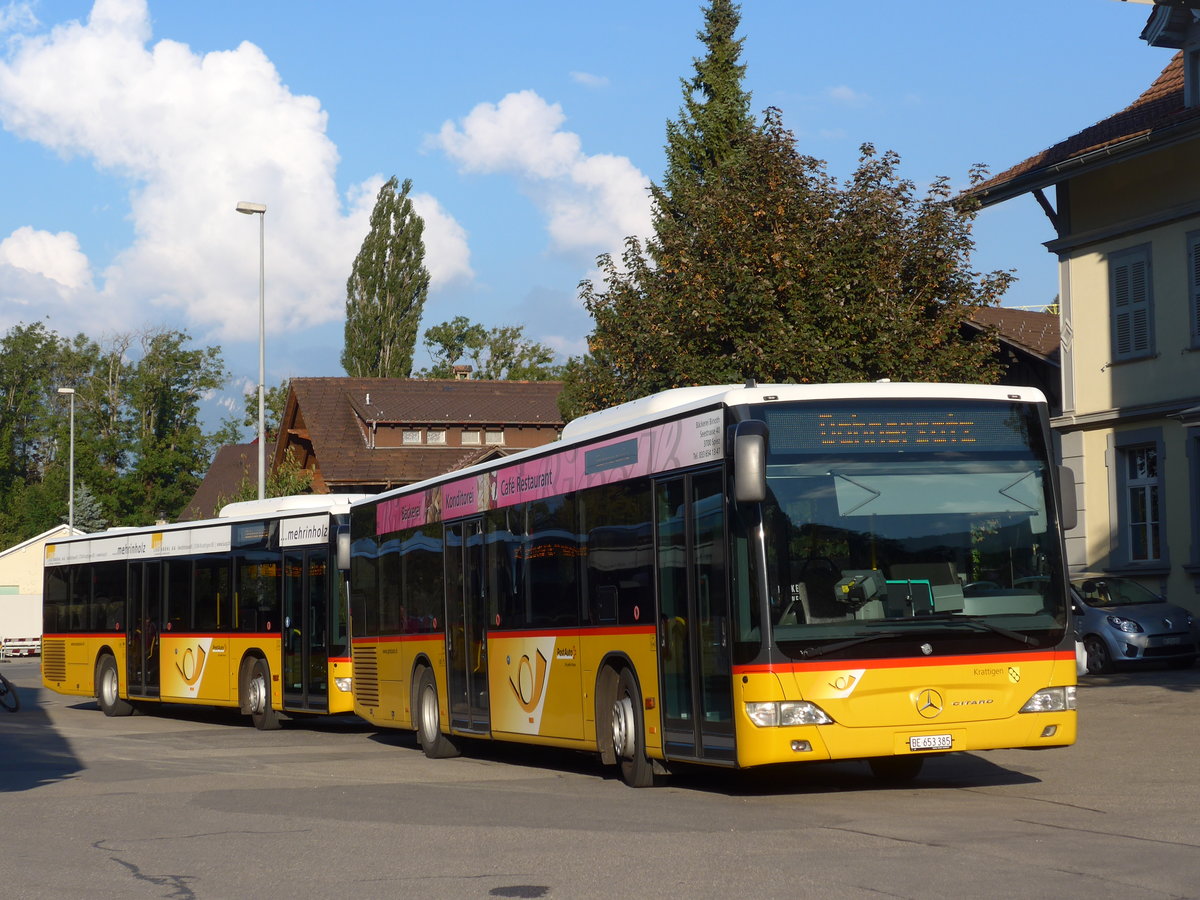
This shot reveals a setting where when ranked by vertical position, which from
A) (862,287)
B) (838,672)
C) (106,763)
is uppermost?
(862,287)

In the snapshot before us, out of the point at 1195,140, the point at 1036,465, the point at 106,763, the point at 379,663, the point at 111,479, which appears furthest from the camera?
the point at 111,479

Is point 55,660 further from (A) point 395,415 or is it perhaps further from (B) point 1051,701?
(A) point 395,415

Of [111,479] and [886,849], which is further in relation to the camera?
[111,479]

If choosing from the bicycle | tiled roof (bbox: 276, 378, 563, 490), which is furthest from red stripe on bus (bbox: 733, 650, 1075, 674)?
tiled roof (bbox: 276, 378, 563, 490)

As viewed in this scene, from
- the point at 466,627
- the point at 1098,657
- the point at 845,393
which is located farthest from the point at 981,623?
the point at 1098,657

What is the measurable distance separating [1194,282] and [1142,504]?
4.02 m

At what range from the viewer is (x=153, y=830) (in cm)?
1172

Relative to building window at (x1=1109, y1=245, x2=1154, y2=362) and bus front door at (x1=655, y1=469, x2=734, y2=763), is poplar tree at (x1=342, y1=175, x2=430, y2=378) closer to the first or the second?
building window at (x1=1109, y1=245, x2=1154, y2=362)

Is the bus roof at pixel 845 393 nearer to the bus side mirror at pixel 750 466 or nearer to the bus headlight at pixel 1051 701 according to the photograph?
the bus side mirror at pixel 750 466

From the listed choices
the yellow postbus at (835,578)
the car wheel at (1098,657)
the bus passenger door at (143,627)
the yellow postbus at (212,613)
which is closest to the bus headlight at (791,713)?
the yellow postbus at (835,578)

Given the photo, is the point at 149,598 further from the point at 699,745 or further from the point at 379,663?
the point at 699,745

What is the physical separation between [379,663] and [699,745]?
8156mm

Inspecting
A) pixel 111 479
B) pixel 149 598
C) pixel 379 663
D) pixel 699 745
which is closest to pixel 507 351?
pixel 111 479

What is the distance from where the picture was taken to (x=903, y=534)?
12172 millimetres
